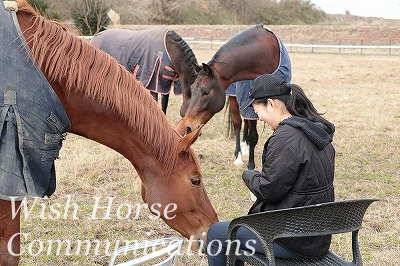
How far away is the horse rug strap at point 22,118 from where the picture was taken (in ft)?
6.79

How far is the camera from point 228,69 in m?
4.94

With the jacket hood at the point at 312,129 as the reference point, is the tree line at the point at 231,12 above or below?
below

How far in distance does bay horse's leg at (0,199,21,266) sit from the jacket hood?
1.36 m

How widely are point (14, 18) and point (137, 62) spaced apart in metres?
4.60

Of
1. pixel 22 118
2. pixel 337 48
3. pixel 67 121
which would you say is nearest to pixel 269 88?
pixel 67 121

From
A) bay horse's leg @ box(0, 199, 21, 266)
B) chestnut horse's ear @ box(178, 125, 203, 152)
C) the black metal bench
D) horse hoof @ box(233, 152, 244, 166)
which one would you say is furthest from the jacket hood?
horse hoof @ box(233, 152, 244, 166)

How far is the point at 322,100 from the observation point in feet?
33.4

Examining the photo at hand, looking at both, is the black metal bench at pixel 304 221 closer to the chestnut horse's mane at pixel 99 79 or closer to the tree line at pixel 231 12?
the chestnut horse's mane at pixel 99 79

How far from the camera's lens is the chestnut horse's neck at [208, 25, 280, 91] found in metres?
4.94

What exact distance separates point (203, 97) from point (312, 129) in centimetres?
278

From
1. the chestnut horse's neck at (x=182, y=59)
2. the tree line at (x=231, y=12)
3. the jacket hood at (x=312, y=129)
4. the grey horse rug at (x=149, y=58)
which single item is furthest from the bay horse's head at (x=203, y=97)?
the tree line at (x=231, y=12)

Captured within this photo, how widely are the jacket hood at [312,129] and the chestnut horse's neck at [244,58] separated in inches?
108

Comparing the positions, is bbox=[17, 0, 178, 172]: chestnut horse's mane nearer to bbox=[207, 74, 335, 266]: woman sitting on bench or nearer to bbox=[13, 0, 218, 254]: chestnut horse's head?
bbox=[13, 0, 218, 254]: chestnut horse's head

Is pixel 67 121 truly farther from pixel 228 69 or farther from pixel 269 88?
pixel 228 69
